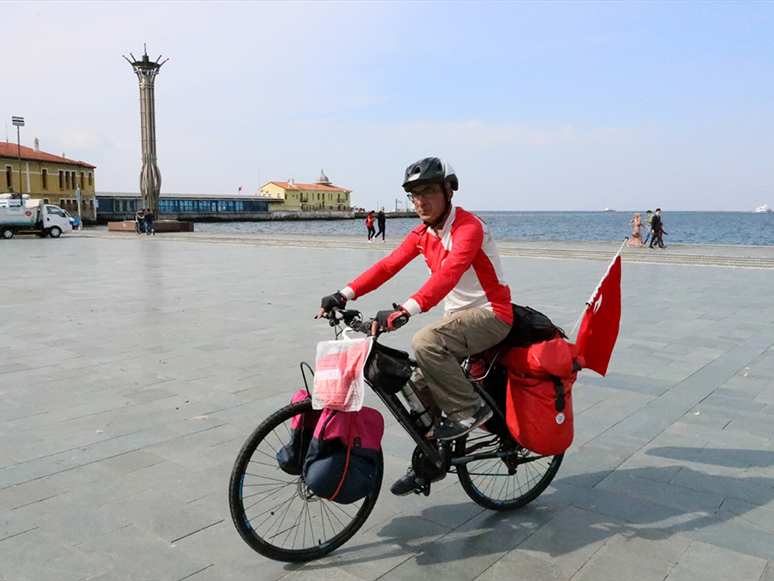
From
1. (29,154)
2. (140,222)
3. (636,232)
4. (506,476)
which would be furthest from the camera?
(29,154)

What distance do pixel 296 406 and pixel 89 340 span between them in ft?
17.4

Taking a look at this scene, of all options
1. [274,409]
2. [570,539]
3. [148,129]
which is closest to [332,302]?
[570,539]

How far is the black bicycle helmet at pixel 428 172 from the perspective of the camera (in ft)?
9.67

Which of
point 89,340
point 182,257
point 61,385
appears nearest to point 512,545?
point 61,385

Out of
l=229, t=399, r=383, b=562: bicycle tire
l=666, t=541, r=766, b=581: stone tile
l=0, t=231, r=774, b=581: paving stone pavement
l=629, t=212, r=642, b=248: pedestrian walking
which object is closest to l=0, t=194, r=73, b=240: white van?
l=0, t=231, r=774, b=581: paving stone pavement

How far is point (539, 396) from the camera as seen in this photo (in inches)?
123

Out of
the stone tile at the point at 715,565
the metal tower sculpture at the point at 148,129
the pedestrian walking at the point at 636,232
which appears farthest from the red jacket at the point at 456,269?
the metal tower sculpture at the point at 148,129

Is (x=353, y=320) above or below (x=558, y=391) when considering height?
above

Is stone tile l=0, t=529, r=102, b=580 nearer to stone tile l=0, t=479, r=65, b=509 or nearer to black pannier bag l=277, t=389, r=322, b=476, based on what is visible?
stone tile l=0, t=479, r=65, b=509

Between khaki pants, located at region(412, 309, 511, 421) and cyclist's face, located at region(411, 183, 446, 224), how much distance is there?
0.46 m

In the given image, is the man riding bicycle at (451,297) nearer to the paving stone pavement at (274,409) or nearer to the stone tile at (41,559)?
the paving stone pavement at (274,409)

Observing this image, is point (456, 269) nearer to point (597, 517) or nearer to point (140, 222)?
point (597, 517)

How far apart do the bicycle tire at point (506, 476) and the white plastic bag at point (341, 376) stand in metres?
0.77

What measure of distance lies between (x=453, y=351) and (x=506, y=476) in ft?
3.04
